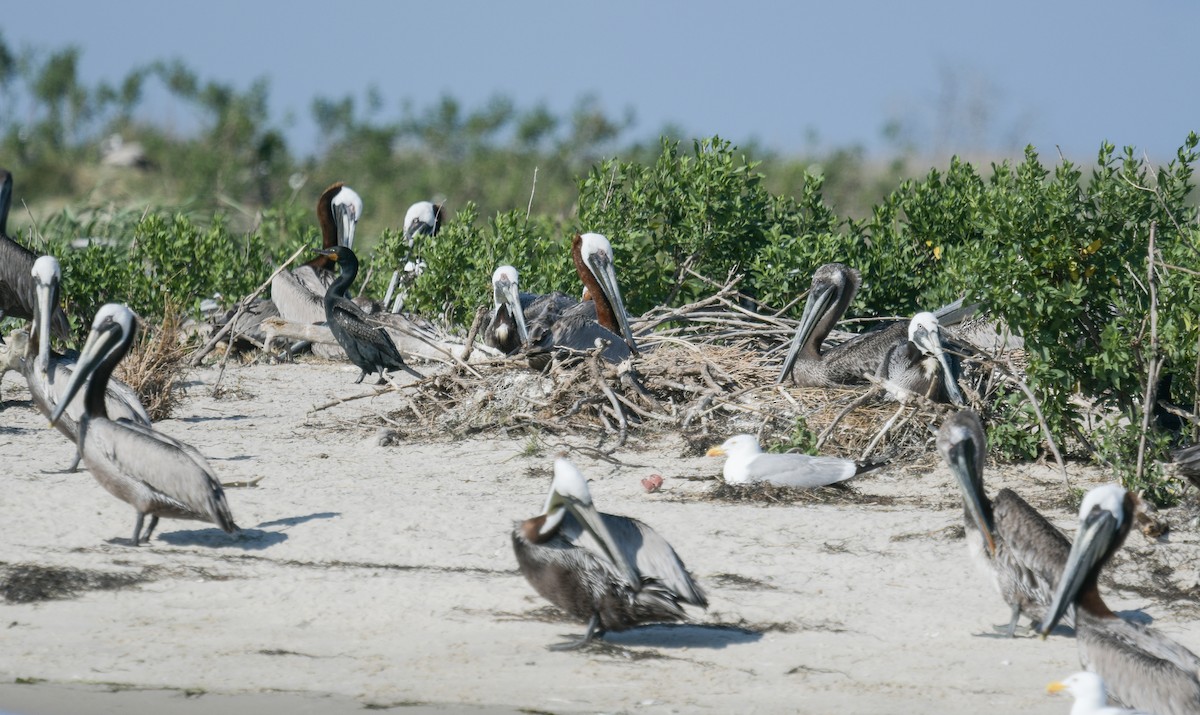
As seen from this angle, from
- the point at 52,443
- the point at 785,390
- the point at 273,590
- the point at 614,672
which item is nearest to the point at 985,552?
the point at 614,672

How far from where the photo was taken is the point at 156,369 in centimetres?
771

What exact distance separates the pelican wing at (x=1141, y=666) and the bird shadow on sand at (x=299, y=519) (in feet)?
9.49

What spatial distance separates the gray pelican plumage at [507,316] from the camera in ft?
27.5

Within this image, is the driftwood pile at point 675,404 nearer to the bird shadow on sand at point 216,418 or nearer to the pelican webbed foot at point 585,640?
the bird shadow on sand at point 216,418

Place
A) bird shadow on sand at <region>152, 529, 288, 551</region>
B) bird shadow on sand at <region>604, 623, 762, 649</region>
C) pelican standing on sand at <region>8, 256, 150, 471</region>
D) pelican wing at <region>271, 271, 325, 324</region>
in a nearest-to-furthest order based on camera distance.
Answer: bird shadow on sand at <region>604, 623, 762, 649</region>, bird shadow on sand at <region>152, 529, 288, 551</region>, pelican standing on sand at <region>8, 256, 150, 471</region>, pelican wing at <region>271, 271, 325, 324</region>

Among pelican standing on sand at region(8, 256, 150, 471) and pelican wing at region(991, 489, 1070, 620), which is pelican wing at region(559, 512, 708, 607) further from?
pelican standing on sand at region(8, 256, 150, 471)

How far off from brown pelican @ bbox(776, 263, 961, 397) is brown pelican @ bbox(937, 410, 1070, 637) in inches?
→ 114

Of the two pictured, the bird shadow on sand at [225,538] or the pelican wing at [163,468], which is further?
the bird shadow on sand at [225,538]

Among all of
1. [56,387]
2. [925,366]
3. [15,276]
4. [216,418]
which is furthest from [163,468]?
[15,276]

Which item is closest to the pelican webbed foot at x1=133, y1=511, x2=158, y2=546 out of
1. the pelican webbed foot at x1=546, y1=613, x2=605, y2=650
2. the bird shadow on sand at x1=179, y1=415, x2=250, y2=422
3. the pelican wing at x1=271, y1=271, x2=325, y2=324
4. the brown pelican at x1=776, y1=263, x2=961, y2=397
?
the pelican webbed foot at x1=546, y1=613, x2=605, y2=650

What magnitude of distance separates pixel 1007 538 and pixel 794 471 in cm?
168

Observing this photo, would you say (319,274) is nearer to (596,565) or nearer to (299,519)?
(299,519)

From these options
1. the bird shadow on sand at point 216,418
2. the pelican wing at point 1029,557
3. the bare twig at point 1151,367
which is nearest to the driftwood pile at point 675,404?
the bird shadow on sand at point 216,418

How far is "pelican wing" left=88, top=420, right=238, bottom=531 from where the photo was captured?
5.02 metres
